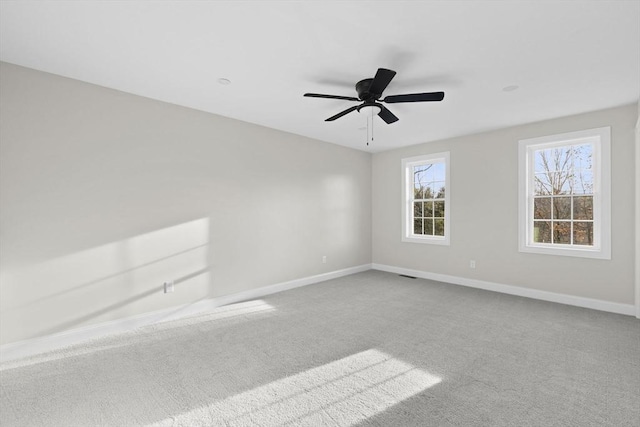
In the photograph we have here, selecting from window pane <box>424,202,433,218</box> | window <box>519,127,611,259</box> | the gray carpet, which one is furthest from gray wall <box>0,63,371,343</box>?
window <box>519,127,611,259</box>

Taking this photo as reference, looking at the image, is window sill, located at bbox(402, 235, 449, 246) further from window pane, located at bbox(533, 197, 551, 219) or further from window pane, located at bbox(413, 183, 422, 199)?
window pane, located at bbox(533, 197, 551, 219)

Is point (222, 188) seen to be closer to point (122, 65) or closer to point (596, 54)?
point (122, 65)

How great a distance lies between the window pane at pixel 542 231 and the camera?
4.30 metres

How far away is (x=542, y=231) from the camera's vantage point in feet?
14.3

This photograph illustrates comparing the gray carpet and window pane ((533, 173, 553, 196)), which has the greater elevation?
window pane ((533, 173, 553, 196))

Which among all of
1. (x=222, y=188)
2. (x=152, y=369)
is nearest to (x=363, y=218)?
(x=222, y=188)

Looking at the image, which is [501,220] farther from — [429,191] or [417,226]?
[417,226]

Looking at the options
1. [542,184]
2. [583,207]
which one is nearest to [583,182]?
[583,207]

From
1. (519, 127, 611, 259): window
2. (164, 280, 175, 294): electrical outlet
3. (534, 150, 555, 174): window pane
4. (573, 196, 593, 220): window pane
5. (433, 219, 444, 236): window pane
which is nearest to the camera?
(164, 280, 175, 294): electrical outlet

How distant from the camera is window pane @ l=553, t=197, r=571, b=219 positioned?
4.13 meters

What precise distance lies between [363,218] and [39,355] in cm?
512

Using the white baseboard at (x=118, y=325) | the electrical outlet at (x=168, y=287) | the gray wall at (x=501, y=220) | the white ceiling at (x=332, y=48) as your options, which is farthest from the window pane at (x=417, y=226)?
the electrical outlet at (x=168, y=287)

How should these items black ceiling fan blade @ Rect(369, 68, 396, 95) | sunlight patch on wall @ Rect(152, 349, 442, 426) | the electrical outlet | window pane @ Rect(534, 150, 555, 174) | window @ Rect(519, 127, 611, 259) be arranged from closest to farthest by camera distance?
sunlight patch on wall @ Rect(152, 349, 442, 426) → black ceiling fan blade @ Rect(369, 68, 396, 95) → the electrical outlet → window @ Rect(519, 127, 611, 259) → window pane @ Rect(534, 150, 555, 174)

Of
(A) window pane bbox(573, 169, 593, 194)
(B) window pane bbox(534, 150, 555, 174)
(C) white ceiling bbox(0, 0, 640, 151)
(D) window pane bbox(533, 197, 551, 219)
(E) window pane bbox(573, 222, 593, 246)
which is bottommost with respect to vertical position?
(E) window pane bbox(573, 222, 593, 246)
